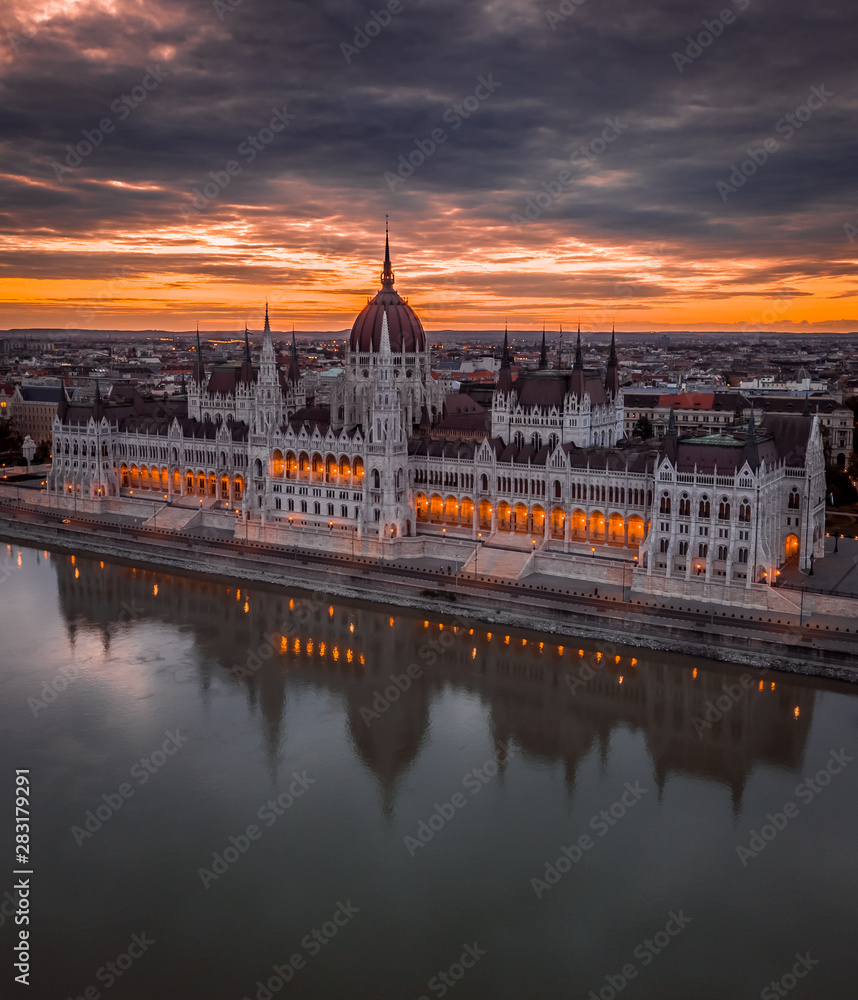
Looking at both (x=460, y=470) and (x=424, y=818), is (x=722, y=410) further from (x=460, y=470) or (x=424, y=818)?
(x=424, y=818)

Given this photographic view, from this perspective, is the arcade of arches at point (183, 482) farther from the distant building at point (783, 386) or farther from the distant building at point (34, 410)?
the distant building at point (783, 386)

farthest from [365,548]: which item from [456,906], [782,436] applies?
[456,906]

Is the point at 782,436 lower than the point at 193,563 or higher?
higher

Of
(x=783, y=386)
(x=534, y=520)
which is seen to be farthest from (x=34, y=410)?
(x=783, y=386)

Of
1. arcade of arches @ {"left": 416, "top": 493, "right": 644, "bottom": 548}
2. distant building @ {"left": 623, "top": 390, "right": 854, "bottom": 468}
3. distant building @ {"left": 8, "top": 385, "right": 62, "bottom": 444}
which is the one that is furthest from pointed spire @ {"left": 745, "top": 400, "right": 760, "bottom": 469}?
distant building @ {"left": 8, "top": 385, "right": 62, "bottom": 444}

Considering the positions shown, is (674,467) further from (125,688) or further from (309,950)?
(309,950)

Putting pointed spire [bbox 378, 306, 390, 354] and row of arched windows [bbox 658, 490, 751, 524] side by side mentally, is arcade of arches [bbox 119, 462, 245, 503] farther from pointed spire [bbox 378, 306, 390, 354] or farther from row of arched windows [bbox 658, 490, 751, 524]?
row of arched windows [bbox 658, 490, 751, 524]
